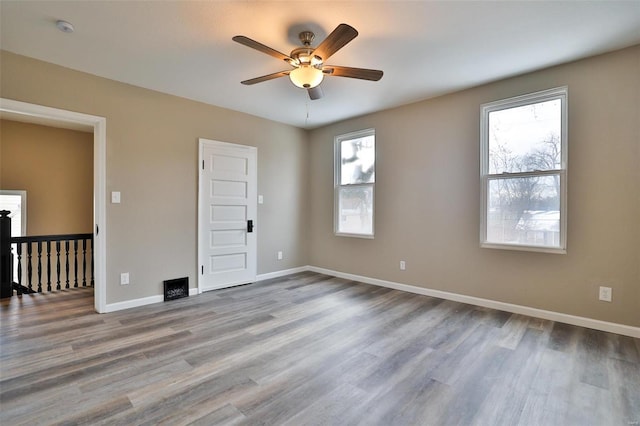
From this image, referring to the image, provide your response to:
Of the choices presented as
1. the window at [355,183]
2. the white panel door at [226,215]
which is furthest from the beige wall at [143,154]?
the window at [355,183]

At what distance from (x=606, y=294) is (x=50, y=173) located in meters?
7.93

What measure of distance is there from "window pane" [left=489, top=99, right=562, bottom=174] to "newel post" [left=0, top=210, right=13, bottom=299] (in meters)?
6.31

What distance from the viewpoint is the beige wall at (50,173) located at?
15.7 ft

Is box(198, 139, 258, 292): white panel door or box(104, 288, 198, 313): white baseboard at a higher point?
box(198, 139, 258, 292): white panel door

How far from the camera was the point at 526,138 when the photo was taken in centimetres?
328

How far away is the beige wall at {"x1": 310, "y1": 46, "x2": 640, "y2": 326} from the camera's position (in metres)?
2.74

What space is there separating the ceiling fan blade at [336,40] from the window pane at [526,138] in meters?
2.36

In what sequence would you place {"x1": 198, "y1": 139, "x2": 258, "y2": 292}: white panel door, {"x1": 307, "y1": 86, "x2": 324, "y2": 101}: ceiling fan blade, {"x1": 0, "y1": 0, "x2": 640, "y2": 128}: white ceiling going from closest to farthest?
1. {"x1": 0, "y1": 0, "x2": 640, "y2": 128}: white ceiling
2. {"x1": 307, "y1": 86, "x2": 324, "y2": 101}: ceiling fan blade
3. {"x1": 198, "y1": 139, "x2": 258, "y2": 292}: white panel door

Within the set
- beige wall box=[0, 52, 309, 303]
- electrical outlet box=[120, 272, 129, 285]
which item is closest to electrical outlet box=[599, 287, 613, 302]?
beige wall box=[0, 52, 309, 303]

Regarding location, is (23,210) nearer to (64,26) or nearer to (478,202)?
(64,26)

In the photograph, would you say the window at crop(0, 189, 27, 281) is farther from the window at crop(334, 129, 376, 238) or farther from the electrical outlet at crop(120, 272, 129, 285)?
the window at crop(334, 129, 376, 238)

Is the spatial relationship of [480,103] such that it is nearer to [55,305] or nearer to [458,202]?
[458,202]

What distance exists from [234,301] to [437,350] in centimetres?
246

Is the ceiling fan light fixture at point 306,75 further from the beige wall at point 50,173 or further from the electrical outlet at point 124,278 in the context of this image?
the beige wall at point 50,173
